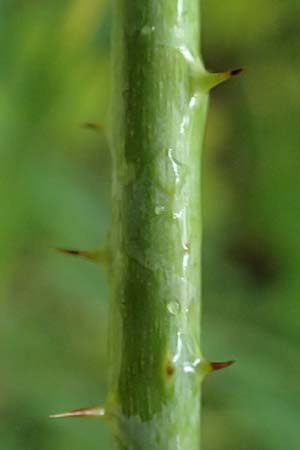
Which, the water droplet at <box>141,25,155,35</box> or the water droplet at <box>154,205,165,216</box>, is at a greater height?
the water droplet at <box>141,25,155,35</box>

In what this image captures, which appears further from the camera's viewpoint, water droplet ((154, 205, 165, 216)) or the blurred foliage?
the blurred foliage

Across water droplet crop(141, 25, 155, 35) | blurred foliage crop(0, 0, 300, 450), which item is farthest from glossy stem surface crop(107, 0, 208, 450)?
blurred foliage crop(0, 0, 300, 450)

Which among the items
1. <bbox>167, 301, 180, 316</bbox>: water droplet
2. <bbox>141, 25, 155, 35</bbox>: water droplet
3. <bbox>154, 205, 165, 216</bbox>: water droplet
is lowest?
<bbox>167, 301, 180, 316</bbox>: water droplet

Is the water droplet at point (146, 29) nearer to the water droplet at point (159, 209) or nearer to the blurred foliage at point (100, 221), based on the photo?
the water droplet at point (159, 209)

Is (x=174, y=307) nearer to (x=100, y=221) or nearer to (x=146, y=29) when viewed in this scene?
(x=146, y=29)

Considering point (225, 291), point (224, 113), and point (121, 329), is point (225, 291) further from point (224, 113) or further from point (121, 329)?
point (121, 329)

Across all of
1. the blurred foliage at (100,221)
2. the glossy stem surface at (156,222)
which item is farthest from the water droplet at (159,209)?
the blurred foliage at (100,221)

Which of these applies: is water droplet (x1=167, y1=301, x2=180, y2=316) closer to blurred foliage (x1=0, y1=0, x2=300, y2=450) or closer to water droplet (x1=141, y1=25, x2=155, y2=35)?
water droplet (x1=141, y1=25, x2=155, y2=35)
